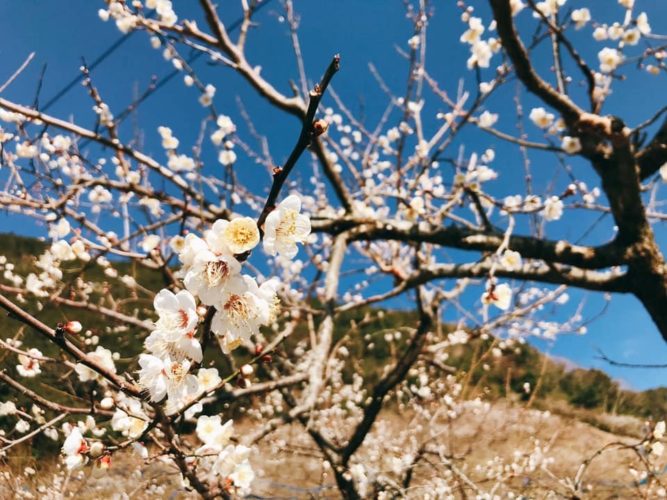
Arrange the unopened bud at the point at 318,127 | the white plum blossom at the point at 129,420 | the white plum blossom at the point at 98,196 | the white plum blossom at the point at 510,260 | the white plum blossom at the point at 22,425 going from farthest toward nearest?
the white plum blossom at the point at 98,196 < the white plum blossom at the point at 510,260 < the white plum blossom at the point at 22,425 < the white plum blossom at the point at 129,420 < the unopened bud at the point at 318,127

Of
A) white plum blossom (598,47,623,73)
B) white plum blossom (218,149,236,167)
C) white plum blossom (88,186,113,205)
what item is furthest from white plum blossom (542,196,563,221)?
white plum blossom (88,186,113,205)

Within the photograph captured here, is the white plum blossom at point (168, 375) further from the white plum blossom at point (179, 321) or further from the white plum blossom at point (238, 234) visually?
the white plum blossom at point (238, 234)

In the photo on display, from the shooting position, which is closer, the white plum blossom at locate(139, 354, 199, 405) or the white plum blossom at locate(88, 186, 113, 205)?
the white plum blossom at locate(139, 354, 199, 405)

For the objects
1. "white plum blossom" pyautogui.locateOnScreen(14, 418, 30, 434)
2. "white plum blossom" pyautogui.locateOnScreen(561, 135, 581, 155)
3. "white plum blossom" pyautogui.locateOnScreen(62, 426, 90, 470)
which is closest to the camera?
"white plum blossom" pyautogui.locateOnScreen(62, 426, 90, 470)

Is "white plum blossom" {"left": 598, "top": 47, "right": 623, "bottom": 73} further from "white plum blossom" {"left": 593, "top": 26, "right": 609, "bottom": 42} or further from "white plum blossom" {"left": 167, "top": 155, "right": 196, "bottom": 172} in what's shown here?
"white plum blossom" {"left": 167, "top": 155, "right": 196, "bottom": 172}

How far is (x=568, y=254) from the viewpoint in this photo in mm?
3025

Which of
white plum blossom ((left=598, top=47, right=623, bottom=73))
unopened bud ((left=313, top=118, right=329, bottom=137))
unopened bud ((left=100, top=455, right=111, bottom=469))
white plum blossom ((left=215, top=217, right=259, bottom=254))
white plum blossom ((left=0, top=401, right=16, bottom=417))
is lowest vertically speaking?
unopened bud ((left=100, top=455, right=111, bottom=469))

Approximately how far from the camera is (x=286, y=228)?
3.13ft

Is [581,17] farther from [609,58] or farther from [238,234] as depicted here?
[238,234]

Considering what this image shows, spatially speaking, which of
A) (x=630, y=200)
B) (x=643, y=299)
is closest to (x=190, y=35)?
(x=630, y=200)

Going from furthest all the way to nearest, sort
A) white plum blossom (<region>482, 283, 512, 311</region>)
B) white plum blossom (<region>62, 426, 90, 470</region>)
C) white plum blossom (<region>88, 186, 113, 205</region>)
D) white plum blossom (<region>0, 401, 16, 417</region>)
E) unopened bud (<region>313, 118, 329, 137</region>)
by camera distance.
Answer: white plum blossom (<region>88, 186, 113, 205</region>)
white plum blossom (<region>482, 283, 512, 311</region>)
white plum blossom (<region>0, 401, 16, 417</region>)
white plum blossom (<region>62, 426, 90, 470</region>)
unopened bud (<region>313, 118, 329, 137</region>)

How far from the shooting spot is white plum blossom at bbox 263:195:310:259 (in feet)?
2.90

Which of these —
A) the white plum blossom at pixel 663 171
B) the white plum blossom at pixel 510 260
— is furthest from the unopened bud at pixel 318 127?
the white plum blossom at pixel 663 171

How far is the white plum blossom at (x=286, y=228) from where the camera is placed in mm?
884
